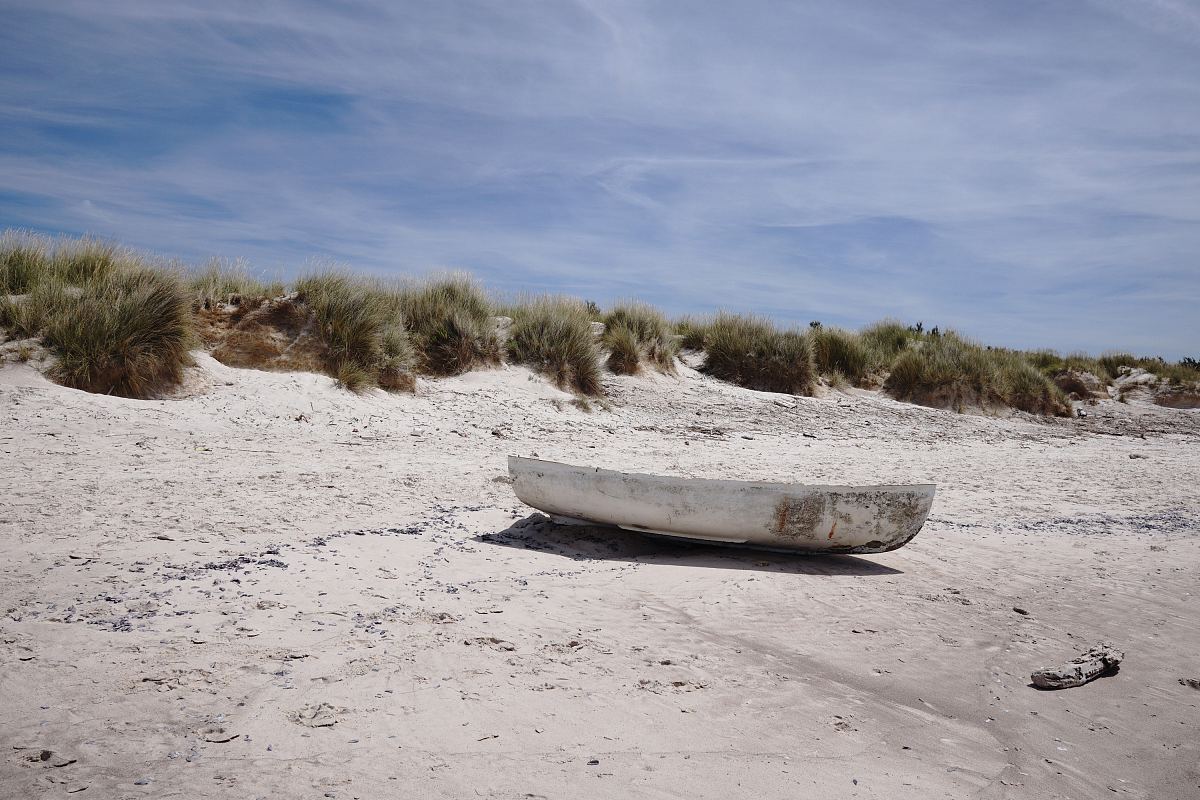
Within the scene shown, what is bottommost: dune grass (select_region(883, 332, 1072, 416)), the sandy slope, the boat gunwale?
the sandy slope

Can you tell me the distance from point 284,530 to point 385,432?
370 centimetres

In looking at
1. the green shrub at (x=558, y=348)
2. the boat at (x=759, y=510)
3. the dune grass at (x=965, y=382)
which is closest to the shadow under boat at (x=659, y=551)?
the boat at (x=759, y=510)

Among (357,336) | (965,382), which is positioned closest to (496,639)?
(357,336)

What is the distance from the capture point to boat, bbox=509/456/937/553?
191 inches

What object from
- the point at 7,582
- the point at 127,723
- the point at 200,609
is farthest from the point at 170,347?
the point at 127,723

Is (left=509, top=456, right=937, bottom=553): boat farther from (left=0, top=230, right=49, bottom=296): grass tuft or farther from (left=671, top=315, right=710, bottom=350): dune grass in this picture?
(left=671, top=315, right=710, bottom=350): dune grass

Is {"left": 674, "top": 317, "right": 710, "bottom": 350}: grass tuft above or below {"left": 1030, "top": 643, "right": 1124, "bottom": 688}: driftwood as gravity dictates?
above

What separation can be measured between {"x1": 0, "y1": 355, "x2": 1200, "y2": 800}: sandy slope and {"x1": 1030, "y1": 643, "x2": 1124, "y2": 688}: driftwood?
72 millimetres

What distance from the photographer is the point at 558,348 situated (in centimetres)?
1168

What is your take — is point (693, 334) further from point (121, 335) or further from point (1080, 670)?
point (1080, 670)

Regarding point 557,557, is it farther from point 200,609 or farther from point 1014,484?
point 1014,484

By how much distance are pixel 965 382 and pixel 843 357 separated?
8.26ft

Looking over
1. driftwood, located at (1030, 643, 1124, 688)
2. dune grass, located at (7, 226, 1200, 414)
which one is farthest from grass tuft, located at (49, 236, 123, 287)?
driftwood, located at (1030, 643, 1124, 688)

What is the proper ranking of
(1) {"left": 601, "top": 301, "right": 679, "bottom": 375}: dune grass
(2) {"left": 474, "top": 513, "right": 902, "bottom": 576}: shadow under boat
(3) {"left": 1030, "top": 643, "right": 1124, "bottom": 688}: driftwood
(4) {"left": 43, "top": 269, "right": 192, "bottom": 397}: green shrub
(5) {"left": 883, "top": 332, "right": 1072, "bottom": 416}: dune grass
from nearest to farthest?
(3) {"left": 1030, "top": 643, "right": 1124, "bottom": 688}: driftwood
(2) {"left": 474, "top": 513, "right": 902, "bottom": 576}: shadow under boat
(4) {"left": 43, "top": 269, "right": 192, "bottom": 397}: green shrub
(1) {"left": 601, "top": 301, "right": 679, "bottom": 375}: dune grass
(5) {"left": 883, "top": 332, "right": 1072, "bottom": 416}: dune grass
